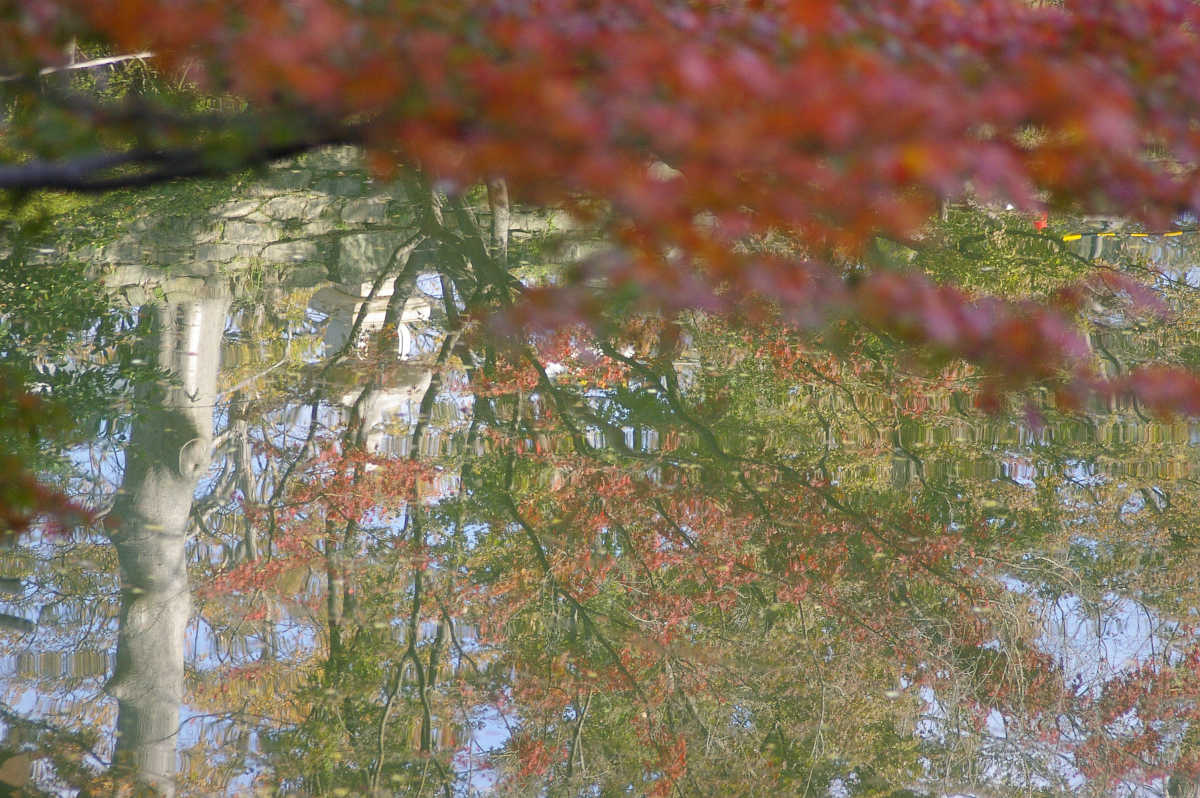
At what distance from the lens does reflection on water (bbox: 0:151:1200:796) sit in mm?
2188

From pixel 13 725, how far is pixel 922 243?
489cm

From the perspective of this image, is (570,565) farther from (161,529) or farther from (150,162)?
(150,162)

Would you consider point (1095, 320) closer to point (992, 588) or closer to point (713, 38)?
point (992, 588)

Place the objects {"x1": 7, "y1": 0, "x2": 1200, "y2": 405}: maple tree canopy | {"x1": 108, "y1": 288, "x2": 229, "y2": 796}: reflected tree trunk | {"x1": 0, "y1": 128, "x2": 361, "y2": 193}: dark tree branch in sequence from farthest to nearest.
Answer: {"x1": 108, "y1": 288, "x2": 229, "y2": 796}: reflected tree trunk → {"x1": 0, "y1": 128, "x2": 361, "y2": 193}: dark tree branch → {"x1": 7, "y1": 0, "x2": 1200, "y2": 405}: maple tree canopy

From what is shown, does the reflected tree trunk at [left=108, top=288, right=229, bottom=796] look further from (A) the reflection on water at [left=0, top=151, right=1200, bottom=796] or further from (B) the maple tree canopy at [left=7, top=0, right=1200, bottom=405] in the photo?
(B) the maple tree canopy at [left=7, top=0, right=1200, bottom=405]

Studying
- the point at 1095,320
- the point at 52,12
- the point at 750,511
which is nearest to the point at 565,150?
the point at 52,12

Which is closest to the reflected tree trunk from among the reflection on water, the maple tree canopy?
the reflection on water

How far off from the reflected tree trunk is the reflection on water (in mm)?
11

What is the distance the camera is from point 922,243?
5438mm

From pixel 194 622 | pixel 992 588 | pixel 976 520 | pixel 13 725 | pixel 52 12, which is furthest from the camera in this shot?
pixel 976 520

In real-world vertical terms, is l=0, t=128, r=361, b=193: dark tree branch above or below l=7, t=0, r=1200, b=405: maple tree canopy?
above

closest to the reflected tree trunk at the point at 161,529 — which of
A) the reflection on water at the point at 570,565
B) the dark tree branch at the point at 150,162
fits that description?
the reflection on water at the point at 570,565

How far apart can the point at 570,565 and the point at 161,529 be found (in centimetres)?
124

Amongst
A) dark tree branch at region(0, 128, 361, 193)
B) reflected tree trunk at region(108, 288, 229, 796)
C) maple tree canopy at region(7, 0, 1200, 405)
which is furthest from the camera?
reflected tree trunk at region(108, 288, 229, 796)
